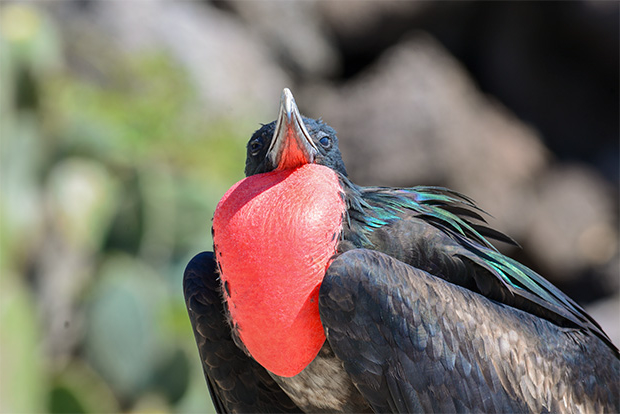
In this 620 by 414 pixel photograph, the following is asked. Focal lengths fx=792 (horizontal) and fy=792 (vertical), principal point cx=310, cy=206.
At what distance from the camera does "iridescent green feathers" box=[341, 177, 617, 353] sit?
2.52 m

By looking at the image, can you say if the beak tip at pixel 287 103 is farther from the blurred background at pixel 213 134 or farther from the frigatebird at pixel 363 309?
the blurred background at pixel 213 134

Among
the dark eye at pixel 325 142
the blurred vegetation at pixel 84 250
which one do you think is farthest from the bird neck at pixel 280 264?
the blurred vegetation at pixel 84 250

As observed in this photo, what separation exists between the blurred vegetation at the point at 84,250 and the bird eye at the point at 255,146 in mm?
2568

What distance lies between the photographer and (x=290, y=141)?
253cm

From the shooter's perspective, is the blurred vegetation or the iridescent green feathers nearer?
the iridescent green feathers

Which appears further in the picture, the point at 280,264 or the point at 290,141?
the point at 290,141

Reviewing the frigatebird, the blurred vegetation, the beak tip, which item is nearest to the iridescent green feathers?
the frigatebird

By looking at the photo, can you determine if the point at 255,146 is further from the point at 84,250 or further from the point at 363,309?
the point at 84,250

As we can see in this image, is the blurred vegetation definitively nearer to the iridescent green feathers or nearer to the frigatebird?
the frigatebird

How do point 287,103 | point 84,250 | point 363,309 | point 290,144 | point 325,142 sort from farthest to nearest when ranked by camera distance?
point 84,250 < point 325,142 < point 290,144 < point 287,103 < point 363,309

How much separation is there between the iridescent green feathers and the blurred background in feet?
9.72

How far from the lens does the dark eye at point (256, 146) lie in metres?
2.74

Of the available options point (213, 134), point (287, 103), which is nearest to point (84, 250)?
point (213, 134)

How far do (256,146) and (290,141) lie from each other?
0.25 meters
